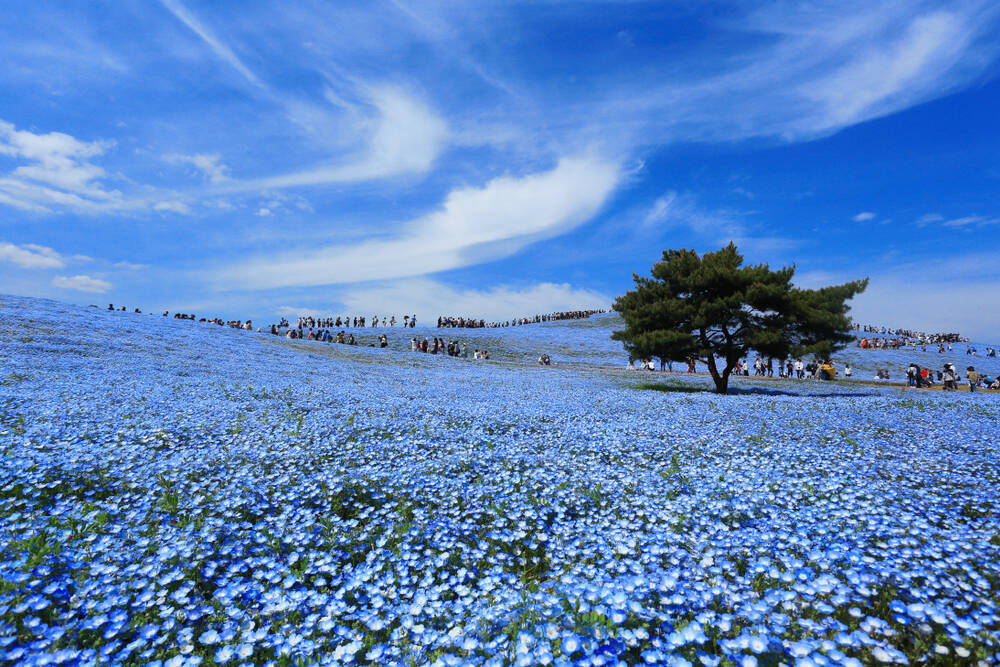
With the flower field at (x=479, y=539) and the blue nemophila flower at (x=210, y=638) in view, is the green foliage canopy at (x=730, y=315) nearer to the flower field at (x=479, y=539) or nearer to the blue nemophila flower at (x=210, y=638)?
the flower field at (x=479, y=539)

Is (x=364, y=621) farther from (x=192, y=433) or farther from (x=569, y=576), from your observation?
(x=192, y=433)

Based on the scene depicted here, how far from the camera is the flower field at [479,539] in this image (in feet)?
12.0

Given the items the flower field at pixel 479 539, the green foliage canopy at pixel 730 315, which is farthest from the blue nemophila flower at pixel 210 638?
the green foliage canopy at pixel 730 315

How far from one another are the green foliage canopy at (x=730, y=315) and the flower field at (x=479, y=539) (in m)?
13.2

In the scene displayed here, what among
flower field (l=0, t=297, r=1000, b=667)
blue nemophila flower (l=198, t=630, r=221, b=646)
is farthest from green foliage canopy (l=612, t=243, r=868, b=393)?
blue nemophila flower (l=198, t=630, r=221, b=646)

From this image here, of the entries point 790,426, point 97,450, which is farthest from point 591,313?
point 97,450

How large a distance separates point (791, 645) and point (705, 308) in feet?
76.0

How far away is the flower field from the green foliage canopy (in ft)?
43.2

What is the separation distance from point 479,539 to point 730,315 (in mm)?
23446

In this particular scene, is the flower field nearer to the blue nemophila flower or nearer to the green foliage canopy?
the blue nemophila flower

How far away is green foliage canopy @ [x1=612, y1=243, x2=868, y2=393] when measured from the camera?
24766 millimetres

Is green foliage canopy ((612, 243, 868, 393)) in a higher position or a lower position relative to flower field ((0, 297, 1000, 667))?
higher

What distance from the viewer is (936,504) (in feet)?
21.7

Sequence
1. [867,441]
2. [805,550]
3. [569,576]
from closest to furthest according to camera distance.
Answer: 1. [569,576]
2. [805,550]
3. [867,441]
